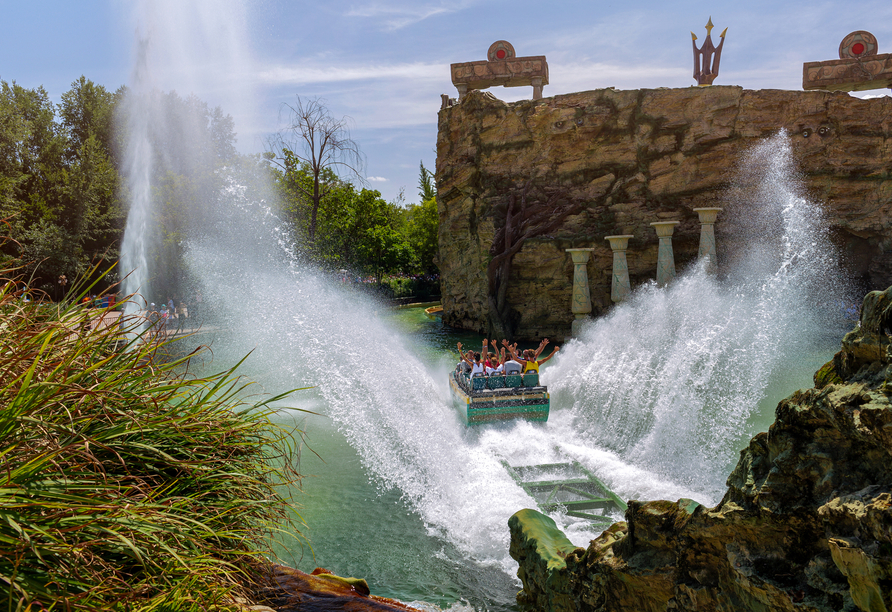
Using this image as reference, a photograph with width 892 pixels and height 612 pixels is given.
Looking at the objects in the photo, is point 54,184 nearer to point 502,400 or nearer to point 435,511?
point 502,400

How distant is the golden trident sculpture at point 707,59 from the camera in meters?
23.9

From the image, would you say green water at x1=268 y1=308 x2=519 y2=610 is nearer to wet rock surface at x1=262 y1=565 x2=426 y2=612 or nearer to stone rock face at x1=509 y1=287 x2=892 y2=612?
wet rock surface at x1=262 y1=565 x2=426 y2=612

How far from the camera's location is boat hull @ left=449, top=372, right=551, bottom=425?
36.3ft

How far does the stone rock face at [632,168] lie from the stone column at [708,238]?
10.00ft

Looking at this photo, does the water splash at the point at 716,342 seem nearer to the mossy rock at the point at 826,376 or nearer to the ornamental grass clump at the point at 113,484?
the mossy rock at the point at 826,376

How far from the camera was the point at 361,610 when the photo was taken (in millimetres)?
2928

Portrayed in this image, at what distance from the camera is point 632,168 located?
23047mm

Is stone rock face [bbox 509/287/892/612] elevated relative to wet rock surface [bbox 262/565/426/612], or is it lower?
elevated

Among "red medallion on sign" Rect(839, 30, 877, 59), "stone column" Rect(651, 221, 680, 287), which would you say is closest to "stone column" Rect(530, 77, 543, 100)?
"stone column" Rect(651, 221, 680, 287)

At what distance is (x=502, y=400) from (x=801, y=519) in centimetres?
883

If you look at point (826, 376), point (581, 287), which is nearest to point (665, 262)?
point (581, 287)

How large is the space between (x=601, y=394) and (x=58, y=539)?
11707mm

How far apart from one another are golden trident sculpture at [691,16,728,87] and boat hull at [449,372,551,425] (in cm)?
1924

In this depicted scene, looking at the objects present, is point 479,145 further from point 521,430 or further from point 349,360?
point 521,430
